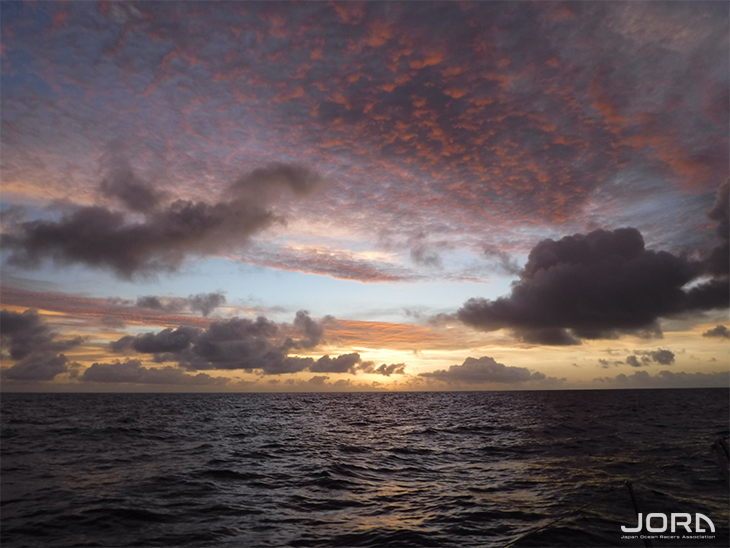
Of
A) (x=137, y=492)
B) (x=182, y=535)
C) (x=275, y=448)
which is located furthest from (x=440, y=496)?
(x=275, y=448)

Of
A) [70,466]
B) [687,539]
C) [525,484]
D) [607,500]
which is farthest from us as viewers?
[70,466]

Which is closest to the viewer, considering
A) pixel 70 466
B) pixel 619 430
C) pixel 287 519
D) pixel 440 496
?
pixel 287 519

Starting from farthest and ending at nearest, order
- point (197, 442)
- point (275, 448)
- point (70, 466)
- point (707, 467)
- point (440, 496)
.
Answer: point (197, 442) → point (275, 448) → point (70, 466) → point (707, 467) → point (440, 496)

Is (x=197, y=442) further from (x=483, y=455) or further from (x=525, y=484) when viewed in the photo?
(x=525, y=484)

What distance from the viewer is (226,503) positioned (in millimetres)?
17875

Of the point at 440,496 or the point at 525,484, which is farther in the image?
the point at 525,484

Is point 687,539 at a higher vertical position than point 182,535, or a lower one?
higher

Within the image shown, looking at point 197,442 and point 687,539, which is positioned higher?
point 687,539

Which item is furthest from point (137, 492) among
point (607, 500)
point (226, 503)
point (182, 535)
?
point (607, 500)

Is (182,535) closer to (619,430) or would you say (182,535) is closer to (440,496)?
(440,496)

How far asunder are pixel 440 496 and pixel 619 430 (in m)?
33.1

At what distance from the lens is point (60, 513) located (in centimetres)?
1612

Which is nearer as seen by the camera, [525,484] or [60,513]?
[60,513]

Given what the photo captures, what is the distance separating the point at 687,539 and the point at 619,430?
33.9 metres
